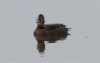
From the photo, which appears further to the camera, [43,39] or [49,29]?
[49,29]

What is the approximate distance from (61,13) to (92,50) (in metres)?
13.0

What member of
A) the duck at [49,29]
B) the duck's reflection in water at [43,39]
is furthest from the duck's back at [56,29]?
the duck's reflection in water at [43,39]

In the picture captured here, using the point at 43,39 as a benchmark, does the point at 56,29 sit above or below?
above

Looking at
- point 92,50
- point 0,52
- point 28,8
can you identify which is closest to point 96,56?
point 92,50

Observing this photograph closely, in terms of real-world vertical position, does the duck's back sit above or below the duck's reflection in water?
above

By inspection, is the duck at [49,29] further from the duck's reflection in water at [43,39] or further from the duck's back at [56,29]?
the duck's reflection in water at [43,39]

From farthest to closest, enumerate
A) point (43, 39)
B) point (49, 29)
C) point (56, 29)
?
point (56, 29), point (49, 29), point (43, 39)

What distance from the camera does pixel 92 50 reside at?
21.3 meters

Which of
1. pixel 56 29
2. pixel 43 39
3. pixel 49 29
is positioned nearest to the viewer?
pixel 43 39

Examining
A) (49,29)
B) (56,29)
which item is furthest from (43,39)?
(56,29)

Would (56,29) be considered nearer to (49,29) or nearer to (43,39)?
(49,29)

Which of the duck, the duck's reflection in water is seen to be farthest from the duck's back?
the duck's reflection in water

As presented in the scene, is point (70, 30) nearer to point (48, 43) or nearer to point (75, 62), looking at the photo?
point (48, 43)

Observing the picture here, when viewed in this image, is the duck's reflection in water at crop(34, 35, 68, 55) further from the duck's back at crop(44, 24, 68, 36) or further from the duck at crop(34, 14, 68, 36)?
the duck's back at crop(44, 24, 68, 36)
